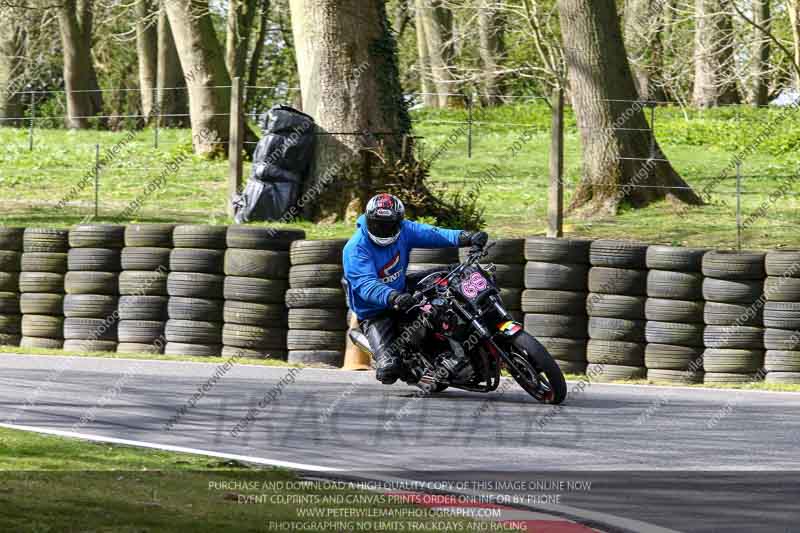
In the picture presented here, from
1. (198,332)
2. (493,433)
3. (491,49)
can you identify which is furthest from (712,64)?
(493,433)

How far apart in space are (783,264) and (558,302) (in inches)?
87.1

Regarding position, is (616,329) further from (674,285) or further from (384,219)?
(384,219)

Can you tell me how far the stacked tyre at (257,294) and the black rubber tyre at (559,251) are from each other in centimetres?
269

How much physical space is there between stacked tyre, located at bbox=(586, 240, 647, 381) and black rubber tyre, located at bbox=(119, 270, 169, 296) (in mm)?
4810

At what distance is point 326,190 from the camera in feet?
62.3

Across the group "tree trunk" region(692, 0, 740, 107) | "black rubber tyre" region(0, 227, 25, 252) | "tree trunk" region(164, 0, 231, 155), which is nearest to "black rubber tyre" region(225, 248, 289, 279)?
"black rubber tyre" region(0, 227, 25, 252)

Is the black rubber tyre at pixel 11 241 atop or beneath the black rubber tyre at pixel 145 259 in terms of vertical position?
atop

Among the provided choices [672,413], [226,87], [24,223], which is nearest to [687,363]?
[672,413]

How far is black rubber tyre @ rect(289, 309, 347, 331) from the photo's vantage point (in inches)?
580

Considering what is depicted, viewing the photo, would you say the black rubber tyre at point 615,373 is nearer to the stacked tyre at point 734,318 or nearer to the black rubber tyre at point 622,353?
the black rubber tyre at point 622,353

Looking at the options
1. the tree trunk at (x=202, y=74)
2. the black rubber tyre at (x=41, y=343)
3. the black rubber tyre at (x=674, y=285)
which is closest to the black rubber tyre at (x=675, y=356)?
the black rubber tyre at (x=674, y=285)

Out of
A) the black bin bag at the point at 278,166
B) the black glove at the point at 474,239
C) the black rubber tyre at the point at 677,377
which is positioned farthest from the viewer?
the black bin bag at the point at 278,166

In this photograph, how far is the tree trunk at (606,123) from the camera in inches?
780

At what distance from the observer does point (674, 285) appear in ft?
45.3
